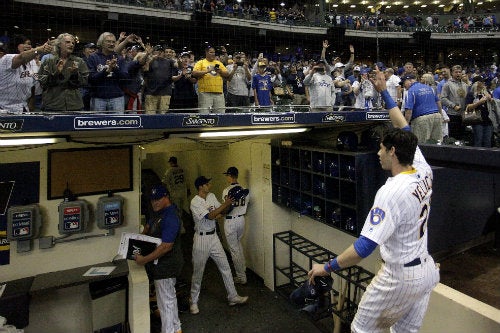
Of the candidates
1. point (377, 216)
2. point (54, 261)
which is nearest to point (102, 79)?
point (54, 261)

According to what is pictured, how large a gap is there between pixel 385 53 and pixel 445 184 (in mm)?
26156

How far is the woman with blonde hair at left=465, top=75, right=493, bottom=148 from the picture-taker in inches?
230

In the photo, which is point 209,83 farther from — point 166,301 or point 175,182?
point 166,301

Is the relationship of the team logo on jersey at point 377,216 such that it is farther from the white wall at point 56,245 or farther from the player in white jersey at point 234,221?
the player in white jersey at point 234,221

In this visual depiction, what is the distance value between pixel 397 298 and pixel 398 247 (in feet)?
1.29

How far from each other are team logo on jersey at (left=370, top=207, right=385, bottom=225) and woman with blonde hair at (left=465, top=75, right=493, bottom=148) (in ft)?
15.2

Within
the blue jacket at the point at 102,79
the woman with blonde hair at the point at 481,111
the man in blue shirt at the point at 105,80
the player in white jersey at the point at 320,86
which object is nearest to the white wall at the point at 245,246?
the man in blue shirt at the point at 105,80

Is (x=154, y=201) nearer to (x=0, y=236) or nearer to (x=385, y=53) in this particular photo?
(x=0, y=236)

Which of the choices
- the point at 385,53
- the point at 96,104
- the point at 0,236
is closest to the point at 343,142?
the point at 96,104

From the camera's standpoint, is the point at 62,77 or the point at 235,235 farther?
the point at 235,235

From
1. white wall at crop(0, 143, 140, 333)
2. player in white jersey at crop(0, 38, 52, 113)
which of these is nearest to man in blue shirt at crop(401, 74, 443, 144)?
white wall at crop(0, 143, 140, 333)

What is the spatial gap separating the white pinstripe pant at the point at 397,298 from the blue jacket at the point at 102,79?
396cm

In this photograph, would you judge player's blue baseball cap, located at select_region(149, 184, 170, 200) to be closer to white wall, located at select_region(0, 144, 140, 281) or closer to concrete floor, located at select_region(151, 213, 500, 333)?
white wall, located at select_region(0, 144, 140, 281)

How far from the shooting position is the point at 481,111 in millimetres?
5906
